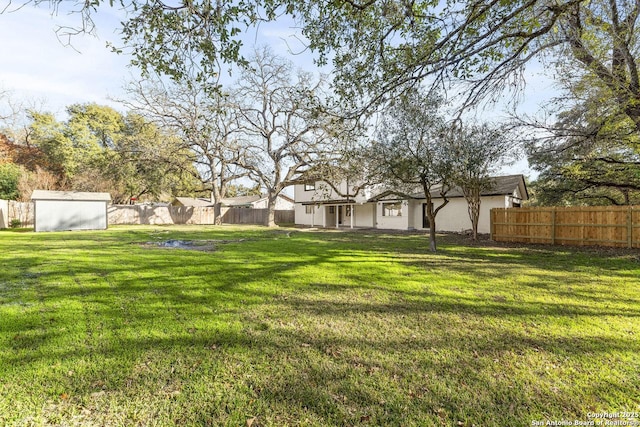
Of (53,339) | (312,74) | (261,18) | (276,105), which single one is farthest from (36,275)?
(276,105)

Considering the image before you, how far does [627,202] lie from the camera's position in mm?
18828

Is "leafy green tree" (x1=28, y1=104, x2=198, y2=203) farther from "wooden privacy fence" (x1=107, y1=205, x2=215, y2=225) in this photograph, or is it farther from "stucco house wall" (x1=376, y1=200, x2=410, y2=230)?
"stucco house wall" (x1=376, y1=200, x2=410, y2=230)

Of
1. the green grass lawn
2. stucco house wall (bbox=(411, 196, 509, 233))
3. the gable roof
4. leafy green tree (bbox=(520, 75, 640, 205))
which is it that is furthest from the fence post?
the green grass lawn

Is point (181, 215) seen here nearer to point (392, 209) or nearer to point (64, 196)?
point (64, 196)

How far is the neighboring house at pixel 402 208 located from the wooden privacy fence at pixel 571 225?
1915 mm

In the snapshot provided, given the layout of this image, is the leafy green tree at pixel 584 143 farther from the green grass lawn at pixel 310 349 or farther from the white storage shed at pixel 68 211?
the white storage shed at pixel 68 211

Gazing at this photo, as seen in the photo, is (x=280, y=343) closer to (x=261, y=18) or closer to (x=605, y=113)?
(x=261, y=18)

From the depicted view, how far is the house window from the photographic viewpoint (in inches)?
883

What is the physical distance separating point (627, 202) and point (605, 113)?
654 inches

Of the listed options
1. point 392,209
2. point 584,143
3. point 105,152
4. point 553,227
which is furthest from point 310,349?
point 105,152

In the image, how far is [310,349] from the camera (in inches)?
127

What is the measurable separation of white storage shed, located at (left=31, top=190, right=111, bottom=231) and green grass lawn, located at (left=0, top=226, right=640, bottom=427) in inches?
545

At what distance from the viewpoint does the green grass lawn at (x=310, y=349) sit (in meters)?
2.30

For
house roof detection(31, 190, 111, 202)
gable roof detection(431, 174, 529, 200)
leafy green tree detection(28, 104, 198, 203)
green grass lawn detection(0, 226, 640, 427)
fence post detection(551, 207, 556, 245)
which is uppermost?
leafy green tree detection(28, 104, 198, 203)
